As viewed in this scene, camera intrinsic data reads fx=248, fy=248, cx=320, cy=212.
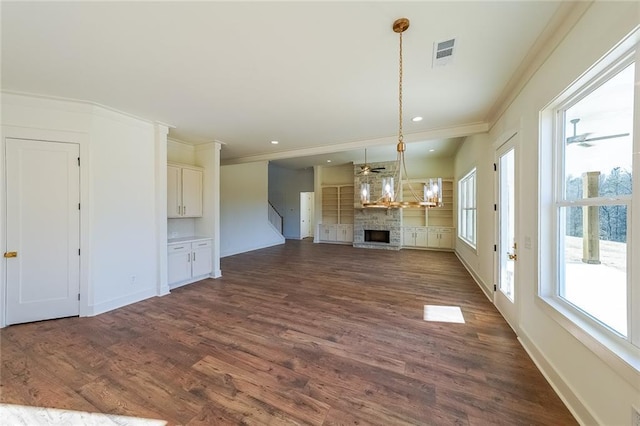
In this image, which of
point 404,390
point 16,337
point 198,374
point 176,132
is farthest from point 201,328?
point 176,132

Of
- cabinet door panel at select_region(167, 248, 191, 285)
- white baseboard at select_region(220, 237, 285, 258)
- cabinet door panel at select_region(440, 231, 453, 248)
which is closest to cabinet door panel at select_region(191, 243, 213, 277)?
cabinet door panel at select_region(167, 248, 191, 285)

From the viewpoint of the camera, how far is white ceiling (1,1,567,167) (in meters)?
1.81

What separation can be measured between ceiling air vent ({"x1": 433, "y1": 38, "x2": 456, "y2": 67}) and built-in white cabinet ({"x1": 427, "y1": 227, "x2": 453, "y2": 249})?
704cm

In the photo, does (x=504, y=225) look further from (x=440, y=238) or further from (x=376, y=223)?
(x=376, y=223)

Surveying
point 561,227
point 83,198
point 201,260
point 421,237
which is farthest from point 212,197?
point 421,237

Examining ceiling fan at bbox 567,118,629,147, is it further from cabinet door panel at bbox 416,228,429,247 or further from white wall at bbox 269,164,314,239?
white wall at bbox 269,164,314,239

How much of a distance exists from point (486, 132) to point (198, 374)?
5.22m

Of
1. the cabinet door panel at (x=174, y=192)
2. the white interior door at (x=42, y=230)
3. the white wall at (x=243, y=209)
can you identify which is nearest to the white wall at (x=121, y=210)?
the white interior door at (x=42, y=230)

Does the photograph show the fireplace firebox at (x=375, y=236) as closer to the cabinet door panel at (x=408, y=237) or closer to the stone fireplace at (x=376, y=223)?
the stone fireplace at (x=376, y=223)

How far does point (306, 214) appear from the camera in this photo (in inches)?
509

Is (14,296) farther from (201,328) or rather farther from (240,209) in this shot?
(240,209)

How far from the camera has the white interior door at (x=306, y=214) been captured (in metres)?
12.3

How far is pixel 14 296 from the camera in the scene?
3107mm

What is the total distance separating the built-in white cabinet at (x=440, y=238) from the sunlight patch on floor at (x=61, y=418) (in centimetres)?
856
